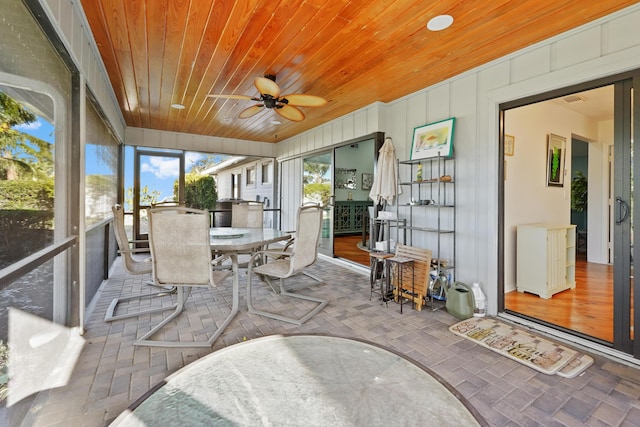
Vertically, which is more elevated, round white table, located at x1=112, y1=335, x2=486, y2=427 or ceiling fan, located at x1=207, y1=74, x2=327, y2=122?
ceiling fan, located at x1=207, y1=74, x2=327, y2=122

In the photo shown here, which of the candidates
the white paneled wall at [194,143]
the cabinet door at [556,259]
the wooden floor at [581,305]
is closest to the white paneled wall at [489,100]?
the wooden floor at [581,305]

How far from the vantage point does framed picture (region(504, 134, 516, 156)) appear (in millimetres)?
3576

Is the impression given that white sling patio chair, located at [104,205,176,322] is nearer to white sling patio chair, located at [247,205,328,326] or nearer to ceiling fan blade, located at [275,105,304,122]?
white sling patio chair, located at [247,205,328,326]

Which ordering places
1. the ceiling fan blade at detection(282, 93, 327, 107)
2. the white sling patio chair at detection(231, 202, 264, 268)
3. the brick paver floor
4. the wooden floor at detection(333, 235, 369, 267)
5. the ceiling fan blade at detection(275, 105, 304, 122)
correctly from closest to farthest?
the brick paver floor
the ceiling fan blade at detection(282, 93, 327, 107)
the ceiling fan blade at detection(275, 105, 304, 122)
the white sling patio chair at detection(231, 202, 264, 268)
the wooden floor at detection(333, 235, 369, 267)

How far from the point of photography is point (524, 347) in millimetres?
2246

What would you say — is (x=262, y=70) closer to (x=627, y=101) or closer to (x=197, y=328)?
(x=197, y=328)

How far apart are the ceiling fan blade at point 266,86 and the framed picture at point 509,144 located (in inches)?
111

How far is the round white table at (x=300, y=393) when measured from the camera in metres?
0.83

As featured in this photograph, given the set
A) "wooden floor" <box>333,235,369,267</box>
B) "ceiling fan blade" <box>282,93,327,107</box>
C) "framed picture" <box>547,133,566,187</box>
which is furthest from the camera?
"wooden floor" <box>333,235,369,267</box>

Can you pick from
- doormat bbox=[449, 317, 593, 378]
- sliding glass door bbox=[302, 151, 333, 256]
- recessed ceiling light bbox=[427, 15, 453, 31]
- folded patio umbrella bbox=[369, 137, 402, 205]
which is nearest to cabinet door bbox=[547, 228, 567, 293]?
doormat bbox=[449, 317, 593, 378]

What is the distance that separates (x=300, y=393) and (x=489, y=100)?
10.5 ft

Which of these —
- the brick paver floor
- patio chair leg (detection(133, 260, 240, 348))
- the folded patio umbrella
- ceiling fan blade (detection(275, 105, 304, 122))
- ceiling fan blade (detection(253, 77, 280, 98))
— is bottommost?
the brick paver floor

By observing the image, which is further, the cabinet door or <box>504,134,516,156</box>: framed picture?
<box>504,134,516,156</box>: framed picture

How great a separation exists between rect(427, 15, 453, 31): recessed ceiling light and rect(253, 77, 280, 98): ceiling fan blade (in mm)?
1414
